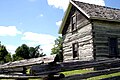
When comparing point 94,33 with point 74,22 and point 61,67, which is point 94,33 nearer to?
point 74,22

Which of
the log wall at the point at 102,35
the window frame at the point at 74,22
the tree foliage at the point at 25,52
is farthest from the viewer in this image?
the tree foliage at the point at 25,52

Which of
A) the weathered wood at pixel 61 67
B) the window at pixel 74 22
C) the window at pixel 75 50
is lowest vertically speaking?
the weathered wood at pixel 61 67

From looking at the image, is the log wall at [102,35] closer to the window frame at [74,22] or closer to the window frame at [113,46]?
the window frame at [113,46]

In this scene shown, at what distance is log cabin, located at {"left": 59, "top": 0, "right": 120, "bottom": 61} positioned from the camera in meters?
18.8

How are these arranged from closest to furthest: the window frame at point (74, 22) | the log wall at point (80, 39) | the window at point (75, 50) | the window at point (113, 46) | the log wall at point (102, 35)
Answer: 1. the log wall at point (102, 35)
2. the log wall at point (80, 39)
3. the window at point (113, 46)
4. the window at point (75, 50)
5. the window frame at point (74, 22)

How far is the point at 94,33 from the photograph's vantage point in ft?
61.8

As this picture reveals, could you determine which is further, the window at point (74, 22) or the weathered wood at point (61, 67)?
the window at point (74, 22)

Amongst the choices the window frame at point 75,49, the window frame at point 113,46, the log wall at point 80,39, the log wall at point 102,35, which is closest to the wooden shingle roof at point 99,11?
the log wall at point 102,35

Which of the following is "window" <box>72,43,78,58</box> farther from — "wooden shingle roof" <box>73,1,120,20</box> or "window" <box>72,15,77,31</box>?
"wooden shingle roof" <box>73,1,120,20</box>

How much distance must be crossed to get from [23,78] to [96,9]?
1387cm

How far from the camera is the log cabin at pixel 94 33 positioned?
18.8 meters

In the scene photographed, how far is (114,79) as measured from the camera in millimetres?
8992

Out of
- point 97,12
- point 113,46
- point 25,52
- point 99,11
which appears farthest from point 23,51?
point 113,46

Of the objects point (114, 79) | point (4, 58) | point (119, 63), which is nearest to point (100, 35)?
point (119, 63)
